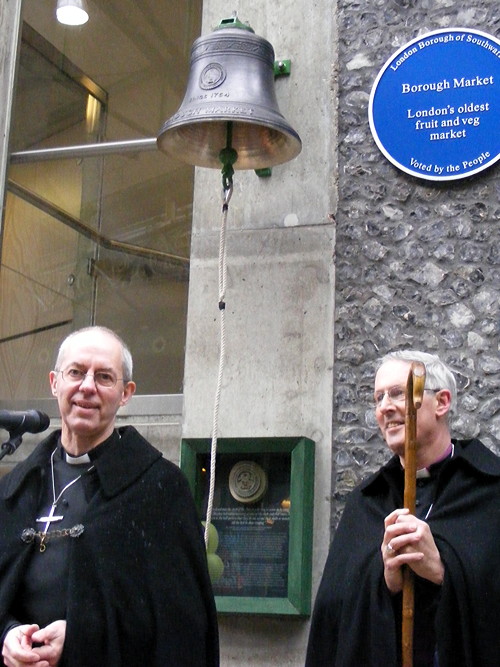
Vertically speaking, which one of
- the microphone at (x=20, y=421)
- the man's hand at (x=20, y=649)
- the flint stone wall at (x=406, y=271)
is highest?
the flint stone wall at (x=406, y=271)

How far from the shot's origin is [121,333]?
680cm

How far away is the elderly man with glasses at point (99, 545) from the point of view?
13.0 feet

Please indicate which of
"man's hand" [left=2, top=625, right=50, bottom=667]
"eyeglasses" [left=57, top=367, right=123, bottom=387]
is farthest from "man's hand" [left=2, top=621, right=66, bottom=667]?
"eyeglasses" [left=57, top=367, right=123, bottom=387]

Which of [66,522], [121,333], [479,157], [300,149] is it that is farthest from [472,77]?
[66,522]

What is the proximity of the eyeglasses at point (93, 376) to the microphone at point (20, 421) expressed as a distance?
480mm

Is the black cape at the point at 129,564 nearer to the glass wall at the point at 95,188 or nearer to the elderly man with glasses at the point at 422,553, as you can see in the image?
the elderly man with glasses at the point at 422,553

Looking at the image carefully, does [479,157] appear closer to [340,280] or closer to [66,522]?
[340,280]

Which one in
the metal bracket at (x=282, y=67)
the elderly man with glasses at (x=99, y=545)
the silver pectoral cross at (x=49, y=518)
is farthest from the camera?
the metal bracket at (x=282, y=67)

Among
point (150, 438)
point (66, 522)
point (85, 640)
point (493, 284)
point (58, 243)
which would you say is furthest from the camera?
point (58, 243)

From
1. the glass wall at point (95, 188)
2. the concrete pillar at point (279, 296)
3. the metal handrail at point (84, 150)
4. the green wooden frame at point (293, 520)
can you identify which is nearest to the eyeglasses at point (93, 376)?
the green wooden frame at point (293, 520)

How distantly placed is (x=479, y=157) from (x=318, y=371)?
3.90 feet

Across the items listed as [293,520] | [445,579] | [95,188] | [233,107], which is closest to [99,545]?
[445,579]

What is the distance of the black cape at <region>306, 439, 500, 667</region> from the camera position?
160 inches

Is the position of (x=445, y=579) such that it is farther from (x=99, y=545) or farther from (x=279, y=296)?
(x=279, y=296)
